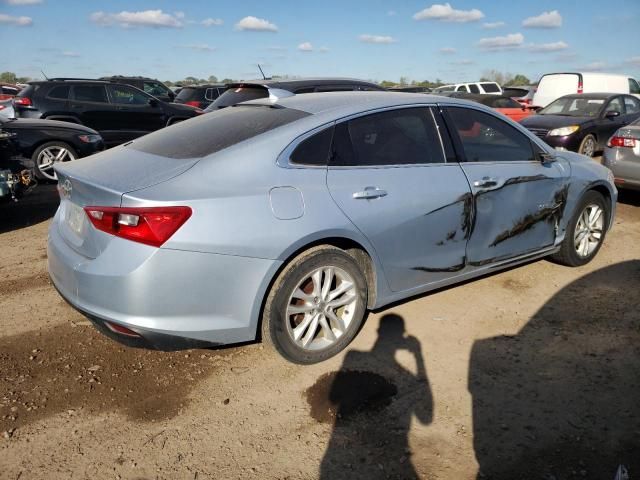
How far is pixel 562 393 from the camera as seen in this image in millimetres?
3012

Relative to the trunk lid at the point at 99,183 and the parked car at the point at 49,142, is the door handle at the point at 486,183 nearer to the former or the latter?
the trunk lid at the point at 99,183

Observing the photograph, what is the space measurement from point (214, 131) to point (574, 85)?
51.5 feet

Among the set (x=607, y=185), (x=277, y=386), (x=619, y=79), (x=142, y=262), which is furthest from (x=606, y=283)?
(x=619, y=79)

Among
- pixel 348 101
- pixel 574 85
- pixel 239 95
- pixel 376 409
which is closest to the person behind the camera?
pixel 376 409

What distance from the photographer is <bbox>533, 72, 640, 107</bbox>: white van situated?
16094 mm

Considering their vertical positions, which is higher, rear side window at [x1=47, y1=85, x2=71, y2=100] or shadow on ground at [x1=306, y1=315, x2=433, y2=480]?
rear side window at [x1=47, y1=85, x2=71, y2=100]

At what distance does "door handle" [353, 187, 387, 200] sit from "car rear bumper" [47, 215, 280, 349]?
0.68m

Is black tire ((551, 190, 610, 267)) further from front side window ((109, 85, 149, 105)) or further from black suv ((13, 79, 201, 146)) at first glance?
front side window ((109, 85, 149, 105))

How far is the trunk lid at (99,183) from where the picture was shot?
279 cm

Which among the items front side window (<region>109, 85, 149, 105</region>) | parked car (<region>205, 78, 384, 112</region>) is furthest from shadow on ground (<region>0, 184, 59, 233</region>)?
front side window (<region>109, 85, 149, 105</region>)

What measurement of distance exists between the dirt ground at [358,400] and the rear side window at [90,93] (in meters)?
7.82

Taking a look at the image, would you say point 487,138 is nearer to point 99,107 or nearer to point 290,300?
point 290,300

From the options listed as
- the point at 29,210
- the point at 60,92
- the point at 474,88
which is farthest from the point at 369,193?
the point at 474,88

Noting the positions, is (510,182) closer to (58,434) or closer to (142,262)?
(142,262)
